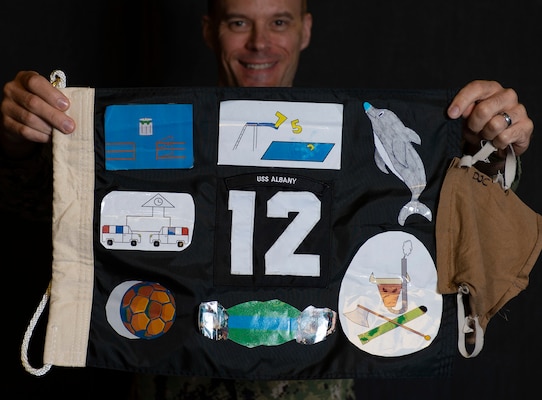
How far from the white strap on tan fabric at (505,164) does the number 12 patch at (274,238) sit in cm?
23

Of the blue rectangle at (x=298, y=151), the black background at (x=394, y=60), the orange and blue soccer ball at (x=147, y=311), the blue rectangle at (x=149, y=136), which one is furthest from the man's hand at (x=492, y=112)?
the black background at (x=394, y=60)

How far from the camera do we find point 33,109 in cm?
128

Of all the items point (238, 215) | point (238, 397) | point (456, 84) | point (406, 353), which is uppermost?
point (456, 84)

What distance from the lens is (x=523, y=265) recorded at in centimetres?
132

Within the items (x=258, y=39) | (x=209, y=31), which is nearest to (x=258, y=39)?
(x=258, y=39)

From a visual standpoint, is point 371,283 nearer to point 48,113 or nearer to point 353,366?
point 353,366

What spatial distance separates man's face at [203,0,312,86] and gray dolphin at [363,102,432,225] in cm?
54

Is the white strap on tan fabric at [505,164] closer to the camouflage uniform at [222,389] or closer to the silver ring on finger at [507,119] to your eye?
the silver ring on finger at [507,119]

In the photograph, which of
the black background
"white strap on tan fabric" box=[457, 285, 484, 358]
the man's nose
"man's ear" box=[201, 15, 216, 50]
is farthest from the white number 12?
the black background

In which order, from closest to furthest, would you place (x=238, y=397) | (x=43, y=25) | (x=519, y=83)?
(x=238, y=397) → (x=43, y=25) → (x=519, y=83)

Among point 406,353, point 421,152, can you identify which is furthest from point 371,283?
point 421,152

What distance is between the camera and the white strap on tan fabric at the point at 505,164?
129 cm

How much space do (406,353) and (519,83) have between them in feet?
3.78

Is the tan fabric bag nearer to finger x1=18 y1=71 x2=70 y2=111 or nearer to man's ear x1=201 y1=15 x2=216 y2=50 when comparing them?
finger x1=18 y1=71 x2=70 y2=111
